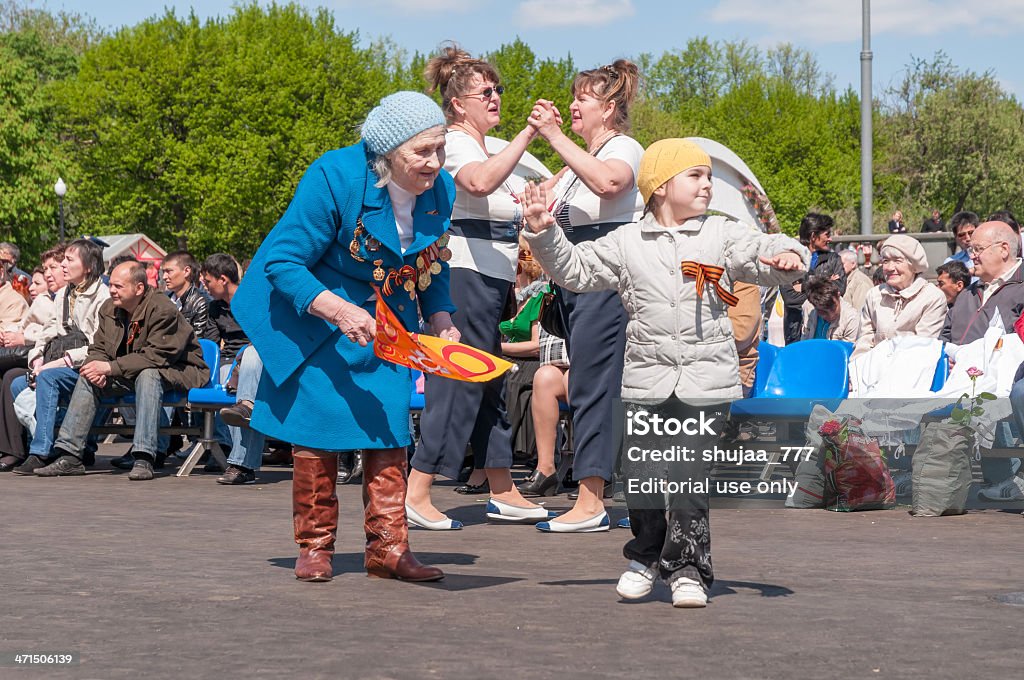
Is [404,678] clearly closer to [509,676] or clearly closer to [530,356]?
[509,676]

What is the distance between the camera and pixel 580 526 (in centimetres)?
757

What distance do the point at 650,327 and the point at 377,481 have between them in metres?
1.31

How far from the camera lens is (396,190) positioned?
19.6ft

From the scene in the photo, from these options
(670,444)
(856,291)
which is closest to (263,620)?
(670,444)

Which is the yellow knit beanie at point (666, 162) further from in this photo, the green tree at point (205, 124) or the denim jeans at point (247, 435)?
the green tree at point (205, 124)

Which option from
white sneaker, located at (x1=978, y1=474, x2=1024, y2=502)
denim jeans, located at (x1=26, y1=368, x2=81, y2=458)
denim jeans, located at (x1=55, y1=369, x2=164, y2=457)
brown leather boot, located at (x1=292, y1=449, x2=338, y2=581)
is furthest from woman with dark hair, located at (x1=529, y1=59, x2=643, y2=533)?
denim jeans, located at (x1=26, y1=368, x2=81, y2=458)

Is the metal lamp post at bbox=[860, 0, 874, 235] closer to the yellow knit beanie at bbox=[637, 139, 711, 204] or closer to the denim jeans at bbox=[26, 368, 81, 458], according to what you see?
the denim jeans at bbox=[26, 368, 81, 458]

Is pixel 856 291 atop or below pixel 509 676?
atop

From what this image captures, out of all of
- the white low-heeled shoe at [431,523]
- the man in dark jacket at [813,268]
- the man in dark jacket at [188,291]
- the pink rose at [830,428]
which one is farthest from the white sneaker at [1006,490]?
the man in dark jacket at [188,291]

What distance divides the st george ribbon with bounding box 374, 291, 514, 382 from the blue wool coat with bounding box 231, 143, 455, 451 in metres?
0.25

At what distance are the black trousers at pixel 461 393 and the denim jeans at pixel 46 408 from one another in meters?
4.90

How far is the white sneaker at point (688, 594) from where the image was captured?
526 centimetres

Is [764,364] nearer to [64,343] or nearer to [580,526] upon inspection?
[580,526]

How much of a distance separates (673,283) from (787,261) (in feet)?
1.44
